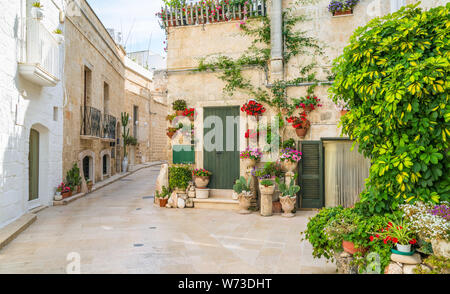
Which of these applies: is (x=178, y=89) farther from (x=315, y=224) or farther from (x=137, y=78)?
(x=137, y=78)

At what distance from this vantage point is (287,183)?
7207 millimetres

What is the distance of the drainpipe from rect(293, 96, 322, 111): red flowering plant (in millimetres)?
742

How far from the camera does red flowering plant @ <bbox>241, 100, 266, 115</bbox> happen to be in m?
7.52

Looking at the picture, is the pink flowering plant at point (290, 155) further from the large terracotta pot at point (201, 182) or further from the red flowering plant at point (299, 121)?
the large terracotta pot at point (201, 182)

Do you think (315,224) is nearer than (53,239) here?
Yes

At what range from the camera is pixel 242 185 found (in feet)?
23.4

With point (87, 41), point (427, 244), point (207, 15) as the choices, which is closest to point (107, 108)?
point (87, 41)

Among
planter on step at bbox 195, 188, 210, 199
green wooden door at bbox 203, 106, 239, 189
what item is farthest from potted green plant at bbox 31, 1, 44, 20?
planter on step at bbox 195, 188, 210, 199

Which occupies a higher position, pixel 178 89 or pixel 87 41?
pixel 87 41

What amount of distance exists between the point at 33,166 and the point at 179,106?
148 inches

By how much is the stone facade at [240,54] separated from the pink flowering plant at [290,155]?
47cm

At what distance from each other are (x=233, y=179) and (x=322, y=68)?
346 centimetres

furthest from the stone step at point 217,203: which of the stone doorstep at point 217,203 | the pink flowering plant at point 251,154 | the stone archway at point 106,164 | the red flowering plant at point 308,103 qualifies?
the stone archway at point 106,164

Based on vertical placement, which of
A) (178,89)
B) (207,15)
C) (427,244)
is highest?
(207,15)
